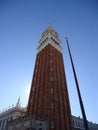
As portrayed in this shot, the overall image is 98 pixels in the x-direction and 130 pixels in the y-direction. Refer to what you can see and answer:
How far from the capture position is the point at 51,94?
27109mm

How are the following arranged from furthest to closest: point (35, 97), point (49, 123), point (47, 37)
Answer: point (47, 37) < point (35, 97) < point (49, 123)

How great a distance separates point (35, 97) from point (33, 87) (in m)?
3.81

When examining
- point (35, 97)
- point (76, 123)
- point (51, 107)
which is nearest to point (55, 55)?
point (35, 97)

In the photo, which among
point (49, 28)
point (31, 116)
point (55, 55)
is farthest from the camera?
point (49, 28)

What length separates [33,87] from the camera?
3331 cm

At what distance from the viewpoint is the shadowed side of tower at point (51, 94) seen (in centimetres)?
2481

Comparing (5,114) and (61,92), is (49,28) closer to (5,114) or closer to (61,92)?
(61,92)

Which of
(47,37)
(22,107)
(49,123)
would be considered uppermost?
(47,37)

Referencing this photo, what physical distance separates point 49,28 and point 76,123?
36008 mm

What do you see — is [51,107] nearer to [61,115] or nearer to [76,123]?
[61,115]

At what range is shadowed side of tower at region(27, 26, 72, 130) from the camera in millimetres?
24812

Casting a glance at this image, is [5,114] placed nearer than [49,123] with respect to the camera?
No

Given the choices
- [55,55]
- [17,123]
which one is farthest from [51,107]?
[55,55]

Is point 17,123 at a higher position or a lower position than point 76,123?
lower
